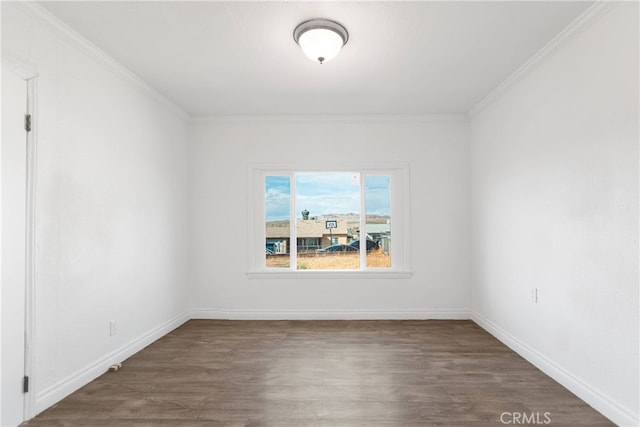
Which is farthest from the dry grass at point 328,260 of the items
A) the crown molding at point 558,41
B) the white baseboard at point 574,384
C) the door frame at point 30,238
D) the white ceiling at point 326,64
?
the door frame at point 30,238

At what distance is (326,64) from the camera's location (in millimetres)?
3043

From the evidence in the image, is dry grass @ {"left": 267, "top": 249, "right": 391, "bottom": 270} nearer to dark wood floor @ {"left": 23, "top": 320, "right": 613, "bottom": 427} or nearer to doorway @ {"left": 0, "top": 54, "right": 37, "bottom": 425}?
dark wood floor @ {"left": 23, "top": 320, "right": 613, "bottom": 427}

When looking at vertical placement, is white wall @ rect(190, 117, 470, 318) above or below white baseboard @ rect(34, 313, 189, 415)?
above

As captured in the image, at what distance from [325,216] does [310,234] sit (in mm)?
320

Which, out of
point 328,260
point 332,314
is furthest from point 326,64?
point 332,314

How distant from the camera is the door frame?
220 cm

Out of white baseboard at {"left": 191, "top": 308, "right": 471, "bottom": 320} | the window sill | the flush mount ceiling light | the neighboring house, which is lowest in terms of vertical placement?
white baseboard at {"left": 191, "top": 308, "right": 471, "bottom": 320}

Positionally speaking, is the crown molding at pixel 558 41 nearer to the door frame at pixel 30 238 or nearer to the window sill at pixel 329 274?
the window sill at pixel 329 274

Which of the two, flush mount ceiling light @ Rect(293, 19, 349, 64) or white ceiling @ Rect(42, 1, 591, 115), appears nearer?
white ceiling @ Rect(42, 1, 591, 115)

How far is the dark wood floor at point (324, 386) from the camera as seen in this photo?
223 cm

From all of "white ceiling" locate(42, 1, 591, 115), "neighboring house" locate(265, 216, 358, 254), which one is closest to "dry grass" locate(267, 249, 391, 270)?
"neighboring house" locate(265, 216, 358, 254)

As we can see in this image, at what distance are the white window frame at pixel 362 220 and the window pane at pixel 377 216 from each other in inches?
2.4

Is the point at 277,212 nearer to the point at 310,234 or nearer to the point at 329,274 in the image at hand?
the point at 310,234

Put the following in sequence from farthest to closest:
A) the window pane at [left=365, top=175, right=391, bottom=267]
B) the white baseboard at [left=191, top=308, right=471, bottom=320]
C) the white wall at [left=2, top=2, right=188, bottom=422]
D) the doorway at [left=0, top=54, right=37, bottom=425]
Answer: the window pane at [left=365, top=175, right=391, bottom=267] < the white baseboard at [left=191, top=308, right=471, bottom=320] < the white wall at [left=2, top=2, right=188, bottom=422] < the doorway at [left=0, top=54, right=37, bottom=425]
